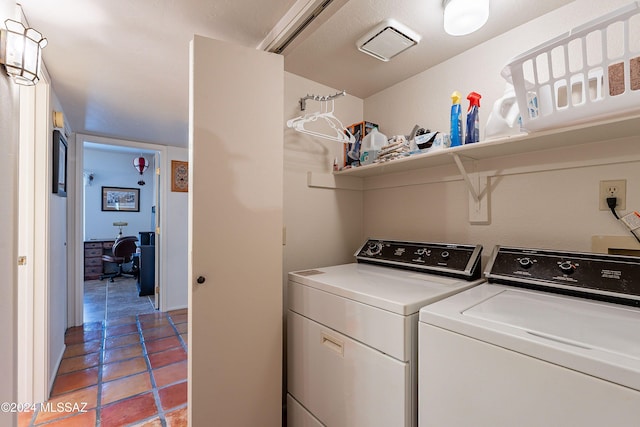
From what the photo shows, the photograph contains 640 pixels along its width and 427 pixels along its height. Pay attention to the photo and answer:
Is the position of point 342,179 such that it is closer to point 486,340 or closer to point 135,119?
point 486,340

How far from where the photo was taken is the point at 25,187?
6.10 ft

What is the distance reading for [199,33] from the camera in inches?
60.7

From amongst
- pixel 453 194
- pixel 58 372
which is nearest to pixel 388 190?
pixel 453 194

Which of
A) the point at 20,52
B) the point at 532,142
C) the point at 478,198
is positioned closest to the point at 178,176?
the point at 20,52

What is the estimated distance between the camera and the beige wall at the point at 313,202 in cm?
182

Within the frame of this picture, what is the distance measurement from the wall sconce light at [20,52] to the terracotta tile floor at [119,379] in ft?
6.22

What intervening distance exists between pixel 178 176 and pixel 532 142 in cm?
388

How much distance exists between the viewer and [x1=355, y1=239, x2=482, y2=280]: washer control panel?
1.35m

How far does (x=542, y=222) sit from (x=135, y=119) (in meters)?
3.44

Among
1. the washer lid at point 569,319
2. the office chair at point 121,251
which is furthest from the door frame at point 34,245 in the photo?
the office chair at point 121,251

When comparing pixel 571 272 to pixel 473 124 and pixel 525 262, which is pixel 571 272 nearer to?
pixel 525 262

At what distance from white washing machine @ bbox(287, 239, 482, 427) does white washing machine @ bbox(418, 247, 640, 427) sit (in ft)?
0.24

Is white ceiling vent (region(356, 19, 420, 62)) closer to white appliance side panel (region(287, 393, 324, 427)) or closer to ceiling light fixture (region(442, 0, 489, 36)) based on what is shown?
ceiling light fixture (region(442, 0, 489, 36))

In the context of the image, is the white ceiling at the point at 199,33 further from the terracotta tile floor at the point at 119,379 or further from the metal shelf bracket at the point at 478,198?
the terracotta tile floor at the point at 119,379
